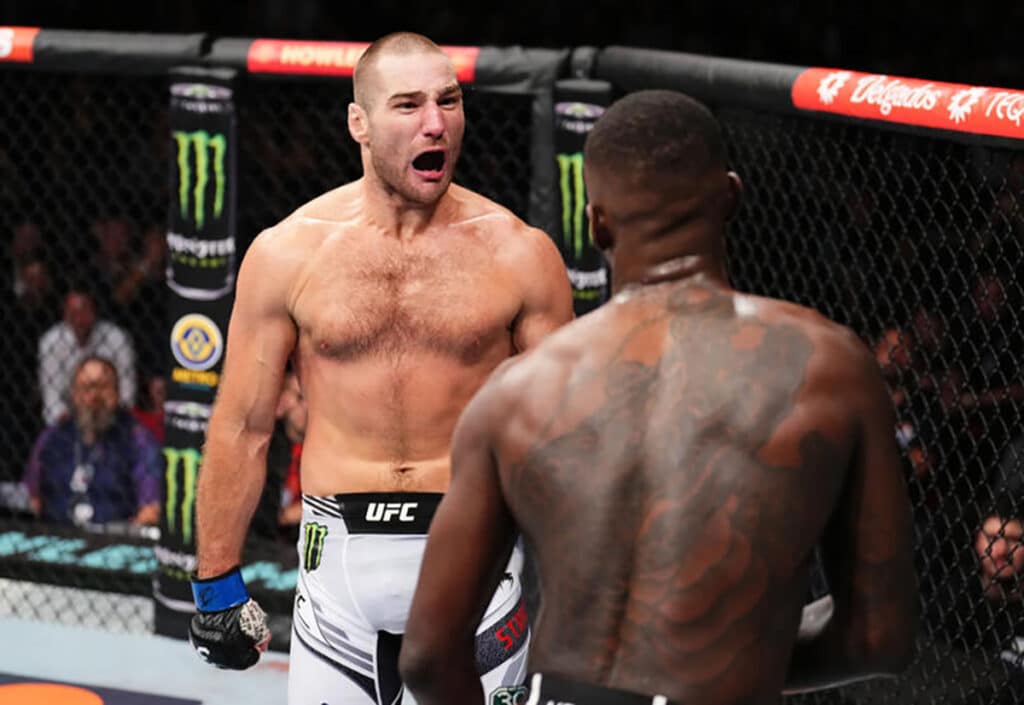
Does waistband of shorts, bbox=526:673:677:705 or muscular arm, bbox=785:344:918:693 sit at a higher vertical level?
muscular arm, bbox=785:344:918:693

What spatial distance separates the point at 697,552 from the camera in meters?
1.79

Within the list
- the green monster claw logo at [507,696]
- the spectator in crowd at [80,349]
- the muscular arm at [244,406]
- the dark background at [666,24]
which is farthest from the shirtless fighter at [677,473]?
the dark background at [666,24]

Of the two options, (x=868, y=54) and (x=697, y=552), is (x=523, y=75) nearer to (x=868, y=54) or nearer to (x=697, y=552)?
(x=697, y=552)

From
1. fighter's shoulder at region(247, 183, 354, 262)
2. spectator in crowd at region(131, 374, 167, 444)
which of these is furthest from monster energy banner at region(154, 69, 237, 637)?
fighter's shoulder at region(247, 183, 354, 262)

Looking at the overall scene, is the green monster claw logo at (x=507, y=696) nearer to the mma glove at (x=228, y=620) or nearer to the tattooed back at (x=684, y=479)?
the mma glove at (x=228, y=620)

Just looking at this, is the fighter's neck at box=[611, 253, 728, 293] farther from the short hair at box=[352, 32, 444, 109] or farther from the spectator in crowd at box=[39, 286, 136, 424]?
the spectator in crowd at box=[39, 286, 136, 424]

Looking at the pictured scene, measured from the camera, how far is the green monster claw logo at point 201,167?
440cm

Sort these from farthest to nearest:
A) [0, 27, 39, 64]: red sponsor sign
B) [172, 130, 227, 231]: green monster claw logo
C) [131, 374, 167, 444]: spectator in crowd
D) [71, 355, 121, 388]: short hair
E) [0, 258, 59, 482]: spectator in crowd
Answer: [0, 258, 59, 482]: spectator in crowd < [131, 374, 167, 444]: spectator in crowd < [71, 355, 121, 388]: short hair < [0, 27, 39, 64]: red sponsor sign < [172, 130, 227, 231]: green monster claw logo

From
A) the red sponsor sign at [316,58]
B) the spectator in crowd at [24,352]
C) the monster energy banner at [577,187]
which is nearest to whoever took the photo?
the monster energy banner at [577,187]

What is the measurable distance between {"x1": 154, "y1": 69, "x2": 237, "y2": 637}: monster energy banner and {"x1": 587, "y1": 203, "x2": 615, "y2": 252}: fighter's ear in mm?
2654

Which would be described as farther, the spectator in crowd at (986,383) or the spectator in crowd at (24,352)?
the spectator in crowd at (24,352)

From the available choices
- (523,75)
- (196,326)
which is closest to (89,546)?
(196,326)

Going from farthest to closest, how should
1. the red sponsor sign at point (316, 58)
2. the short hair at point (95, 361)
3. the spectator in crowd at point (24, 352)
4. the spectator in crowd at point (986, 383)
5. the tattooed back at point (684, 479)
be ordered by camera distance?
the spectator in crowd at point (24, 352)
the short hair at point (95, 361)
the red sponsor sign at point (316, 58)
the spectator in crowd at point (986, 383)
the tattooed back at point (684, 479)

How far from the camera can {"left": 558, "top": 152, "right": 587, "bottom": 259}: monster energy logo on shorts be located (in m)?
4.04
